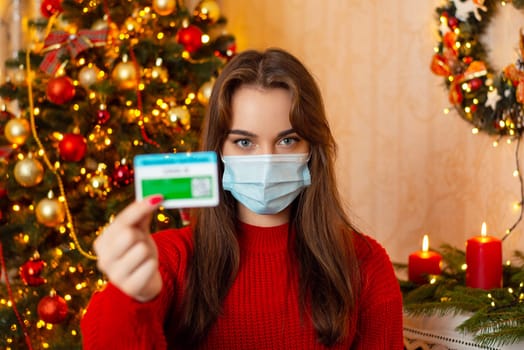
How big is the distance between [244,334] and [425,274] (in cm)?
74

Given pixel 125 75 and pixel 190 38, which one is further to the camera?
pixel 190 38

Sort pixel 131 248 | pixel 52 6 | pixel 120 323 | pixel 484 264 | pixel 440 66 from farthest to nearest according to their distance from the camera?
pixel 52 6 < pixel 440 66 < pixel 484 264 < pixel 120 323 < pixel 131 248

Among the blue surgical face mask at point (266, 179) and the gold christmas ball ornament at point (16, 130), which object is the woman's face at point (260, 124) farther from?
the gold christmas ball ornament at point (16, 130)

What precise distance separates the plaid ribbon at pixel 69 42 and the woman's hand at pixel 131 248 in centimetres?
151

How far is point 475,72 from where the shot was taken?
2129 millimetres

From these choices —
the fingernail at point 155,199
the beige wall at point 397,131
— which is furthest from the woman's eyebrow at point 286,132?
the beige wall at point 397,131

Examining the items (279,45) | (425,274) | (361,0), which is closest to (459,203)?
(425,274)

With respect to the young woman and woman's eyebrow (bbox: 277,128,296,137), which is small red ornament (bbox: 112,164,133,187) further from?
woman's eyebrow (bbox: 277,128,296,137)

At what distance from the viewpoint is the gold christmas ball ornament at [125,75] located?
2357 millimetres

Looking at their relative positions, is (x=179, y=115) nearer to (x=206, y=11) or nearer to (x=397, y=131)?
(x=206, y=11)

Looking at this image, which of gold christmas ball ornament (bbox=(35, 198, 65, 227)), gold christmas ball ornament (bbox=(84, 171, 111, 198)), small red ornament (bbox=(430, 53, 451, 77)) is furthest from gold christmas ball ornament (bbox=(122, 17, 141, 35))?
small red ornament (bbox=(430, 53, 451, 77))

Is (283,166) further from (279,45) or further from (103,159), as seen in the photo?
(279,45)

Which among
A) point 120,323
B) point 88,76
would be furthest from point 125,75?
point 120,323

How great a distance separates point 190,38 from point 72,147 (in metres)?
0.55
